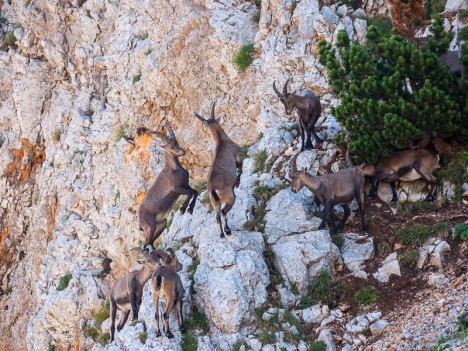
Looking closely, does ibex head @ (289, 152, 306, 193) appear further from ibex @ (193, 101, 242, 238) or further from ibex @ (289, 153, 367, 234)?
ibex @ (193, 101, 242, 238)

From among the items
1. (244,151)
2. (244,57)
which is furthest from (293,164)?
(244,57)

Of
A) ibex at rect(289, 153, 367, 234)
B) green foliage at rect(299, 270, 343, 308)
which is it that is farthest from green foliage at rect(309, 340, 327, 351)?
ibex at rect(289, 153, 367, 234)

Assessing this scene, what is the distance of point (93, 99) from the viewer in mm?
22984

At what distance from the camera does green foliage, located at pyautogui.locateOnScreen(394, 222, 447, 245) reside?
42.7ft

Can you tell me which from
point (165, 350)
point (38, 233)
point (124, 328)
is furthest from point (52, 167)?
point (165, 350)

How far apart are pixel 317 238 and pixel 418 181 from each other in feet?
9.28

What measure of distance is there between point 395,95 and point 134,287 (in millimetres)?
6361

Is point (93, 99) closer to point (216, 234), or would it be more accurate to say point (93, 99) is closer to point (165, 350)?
point (216, 234)

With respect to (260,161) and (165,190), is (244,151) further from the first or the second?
(165,190)

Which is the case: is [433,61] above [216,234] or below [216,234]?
above

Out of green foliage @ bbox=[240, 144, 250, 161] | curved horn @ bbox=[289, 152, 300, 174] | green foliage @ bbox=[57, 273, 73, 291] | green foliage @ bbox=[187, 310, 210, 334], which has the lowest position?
green foliage @ bbox=[187, 310, 210, 334]

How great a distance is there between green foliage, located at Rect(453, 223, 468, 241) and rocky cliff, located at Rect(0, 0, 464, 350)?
5.26ft

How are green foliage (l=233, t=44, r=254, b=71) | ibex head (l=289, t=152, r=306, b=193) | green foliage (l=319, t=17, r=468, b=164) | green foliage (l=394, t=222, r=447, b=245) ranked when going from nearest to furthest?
green foliage (l=394, t=222, r=447, b=245)
green foliage (l=319, t=17, r=468, b=164)
ibex head (l=289, t=152, r=306, b=193)
green foliage (l=233, t=44, r=254, b=71)

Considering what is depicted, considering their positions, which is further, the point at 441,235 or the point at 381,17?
the point at 381,17
